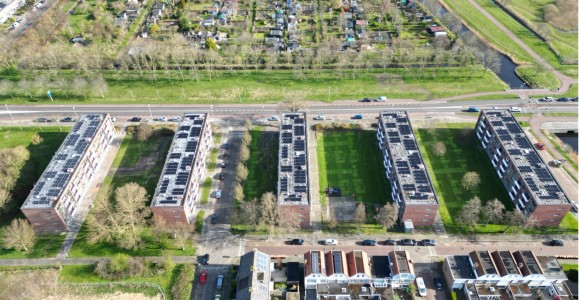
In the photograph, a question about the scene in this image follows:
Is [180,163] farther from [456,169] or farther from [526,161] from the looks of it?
[526,161]

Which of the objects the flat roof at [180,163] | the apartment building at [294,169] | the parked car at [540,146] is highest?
the apartment building at [294,169]

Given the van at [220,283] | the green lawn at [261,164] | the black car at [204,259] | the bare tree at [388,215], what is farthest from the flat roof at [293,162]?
the van at [220,283]

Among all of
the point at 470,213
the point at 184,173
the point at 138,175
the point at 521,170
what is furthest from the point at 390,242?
the point at 138,175

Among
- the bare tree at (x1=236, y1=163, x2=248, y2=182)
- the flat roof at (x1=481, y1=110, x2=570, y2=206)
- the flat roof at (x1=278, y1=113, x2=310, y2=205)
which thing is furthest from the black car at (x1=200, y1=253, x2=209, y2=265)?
the flat roof at (x1=481, y1=110, x2=570, y2=206)

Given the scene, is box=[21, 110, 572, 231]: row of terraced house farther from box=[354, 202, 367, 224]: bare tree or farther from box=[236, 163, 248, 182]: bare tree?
box=[236, 163, 248, 182]: bare tree

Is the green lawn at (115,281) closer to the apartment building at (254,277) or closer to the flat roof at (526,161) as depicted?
the apartment building at (254,277)

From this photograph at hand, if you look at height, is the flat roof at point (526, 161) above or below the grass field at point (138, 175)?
above
